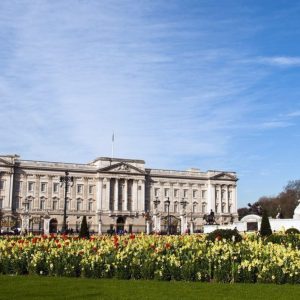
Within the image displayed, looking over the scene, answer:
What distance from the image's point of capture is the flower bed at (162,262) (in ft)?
42.8

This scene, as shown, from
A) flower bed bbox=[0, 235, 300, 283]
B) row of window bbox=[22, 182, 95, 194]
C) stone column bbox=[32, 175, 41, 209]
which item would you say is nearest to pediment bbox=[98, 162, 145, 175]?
row of window bbox=[22, 182, 95, 194]

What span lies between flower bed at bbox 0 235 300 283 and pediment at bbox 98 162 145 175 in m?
77.0

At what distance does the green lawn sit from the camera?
10.4 meters

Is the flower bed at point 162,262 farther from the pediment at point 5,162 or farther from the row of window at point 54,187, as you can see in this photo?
the row of window at point 54,187

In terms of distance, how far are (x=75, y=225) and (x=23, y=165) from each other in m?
14.5

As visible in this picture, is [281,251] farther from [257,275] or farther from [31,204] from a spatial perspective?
[31,204]

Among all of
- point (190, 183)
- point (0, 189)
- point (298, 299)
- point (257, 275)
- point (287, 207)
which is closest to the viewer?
point (298, 299)

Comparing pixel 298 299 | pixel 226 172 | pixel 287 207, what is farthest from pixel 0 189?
pixel 298 299

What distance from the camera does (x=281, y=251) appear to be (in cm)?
1366

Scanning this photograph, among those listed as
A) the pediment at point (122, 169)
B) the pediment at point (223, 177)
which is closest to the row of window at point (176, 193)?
the pediment at point (223, 177)

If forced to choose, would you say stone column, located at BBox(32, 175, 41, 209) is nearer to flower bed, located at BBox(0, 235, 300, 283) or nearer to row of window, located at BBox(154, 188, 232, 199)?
row of window, located at BBox(154, 188, 232, 199)

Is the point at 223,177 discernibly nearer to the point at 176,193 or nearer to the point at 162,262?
the point at 176,193

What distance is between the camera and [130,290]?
11.1 metres

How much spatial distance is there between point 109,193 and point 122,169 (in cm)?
529
